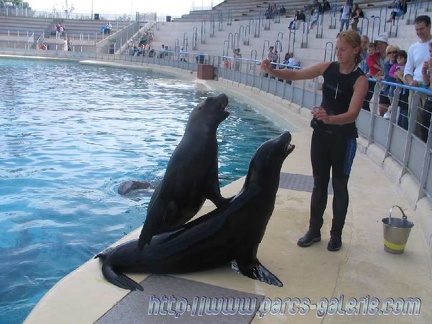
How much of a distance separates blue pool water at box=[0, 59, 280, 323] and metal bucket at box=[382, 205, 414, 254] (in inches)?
110

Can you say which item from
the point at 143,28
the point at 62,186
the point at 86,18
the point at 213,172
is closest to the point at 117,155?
the point at 62,186

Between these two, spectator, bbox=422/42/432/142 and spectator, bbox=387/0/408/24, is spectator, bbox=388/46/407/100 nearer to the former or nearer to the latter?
spectator, bbox=422/42/432/142

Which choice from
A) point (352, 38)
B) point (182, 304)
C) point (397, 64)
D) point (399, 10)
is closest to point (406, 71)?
point (397, 64)

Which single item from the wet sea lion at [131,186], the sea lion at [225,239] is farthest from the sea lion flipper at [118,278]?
the wet sea lion at [131,186]

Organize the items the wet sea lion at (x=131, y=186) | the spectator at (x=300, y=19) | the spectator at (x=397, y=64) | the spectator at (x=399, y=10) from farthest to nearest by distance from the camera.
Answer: the spectator at (x=300, y=19), the spectator at (x=399, y=10), the spectator at (x=397, y=64), the wet sea lion at (x=131, y=186)

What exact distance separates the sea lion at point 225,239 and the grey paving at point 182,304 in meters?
0.16

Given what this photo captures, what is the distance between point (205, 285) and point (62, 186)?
4353 millimetres

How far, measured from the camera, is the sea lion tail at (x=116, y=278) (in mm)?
3402

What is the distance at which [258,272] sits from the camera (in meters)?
3.58

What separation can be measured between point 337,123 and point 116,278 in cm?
185

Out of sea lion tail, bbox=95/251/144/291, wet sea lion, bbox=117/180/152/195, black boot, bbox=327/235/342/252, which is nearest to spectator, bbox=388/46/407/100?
wet sea lion, bbox=117/180/152/195

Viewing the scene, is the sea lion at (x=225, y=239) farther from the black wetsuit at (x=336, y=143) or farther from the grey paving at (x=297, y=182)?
the grey paving at (x=297, y=182)

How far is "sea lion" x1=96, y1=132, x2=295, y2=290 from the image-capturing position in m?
3.58

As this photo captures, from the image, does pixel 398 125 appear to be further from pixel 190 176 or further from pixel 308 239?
pixel 190 176
